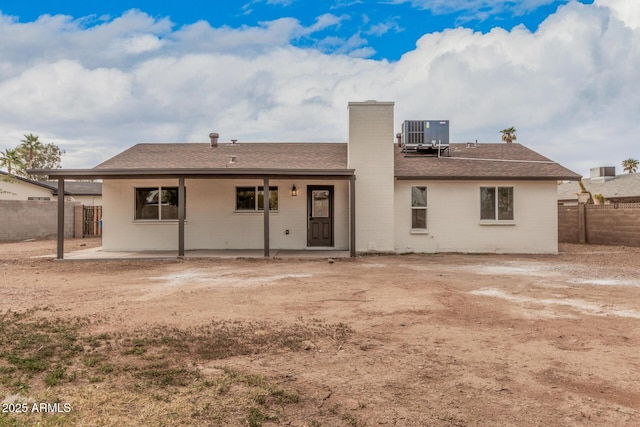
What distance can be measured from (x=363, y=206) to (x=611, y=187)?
2567 centimetres

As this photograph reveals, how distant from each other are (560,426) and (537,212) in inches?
503

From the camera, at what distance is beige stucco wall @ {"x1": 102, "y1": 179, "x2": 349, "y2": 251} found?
14.2m

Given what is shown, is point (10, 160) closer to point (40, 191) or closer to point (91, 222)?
point (91, 222)

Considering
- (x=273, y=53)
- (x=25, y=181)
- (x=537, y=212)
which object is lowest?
(x=537, y=212)

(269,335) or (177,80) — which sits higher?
(177,80)

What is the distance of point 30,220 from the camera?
1959cm

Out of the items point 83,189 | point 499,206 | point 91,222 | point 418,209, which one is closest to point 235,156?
point 418,209

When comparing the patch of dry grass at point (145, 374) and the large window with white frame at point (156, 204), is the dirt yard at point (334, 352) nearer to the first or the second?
the patch of dry grass at point (145, 374)

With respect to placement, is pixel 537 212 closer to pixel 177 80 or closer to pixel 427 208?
pixel 427 208

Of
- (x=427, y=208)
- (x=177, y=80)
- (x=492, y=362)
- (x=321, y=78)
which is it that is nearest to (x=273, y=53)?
(x=321, y=78)

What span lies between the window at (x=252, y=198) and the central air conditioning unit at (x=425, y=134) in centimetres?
553

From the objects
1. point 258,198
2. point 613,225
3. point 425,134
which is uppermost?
point 425,134

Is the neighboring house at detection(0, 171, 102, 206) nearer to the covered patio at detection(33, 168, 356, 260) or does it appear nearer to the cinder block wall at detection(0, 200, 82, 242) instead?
the cinder block wall at detection(0, 200, 82, 242)

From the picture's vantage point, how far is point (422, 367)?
12.3 ft
